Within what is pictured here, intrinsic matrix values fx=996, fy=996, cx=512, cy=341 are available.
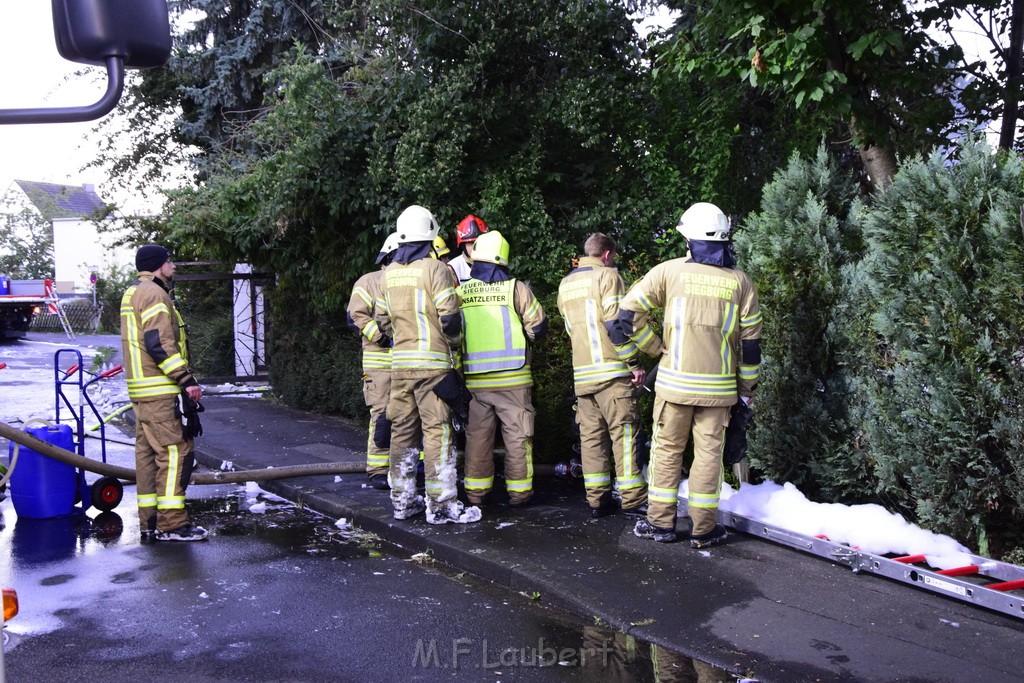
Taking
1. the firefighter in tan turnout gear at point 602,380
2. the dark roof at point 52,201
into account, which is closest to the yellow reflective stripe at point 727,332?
the firefighter in tan turnout gear at point 602,380

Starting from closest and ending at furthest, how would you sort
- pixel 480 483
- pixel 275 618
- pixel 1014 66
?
1. pixel 275 618
2. pixel 480 483
3. pixel 1014 66

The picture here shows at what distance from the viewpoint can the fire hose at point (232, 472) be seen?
7.19 meters

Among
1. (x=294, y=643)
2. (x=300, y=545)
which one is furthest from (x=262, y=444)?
(x=294, y=643)

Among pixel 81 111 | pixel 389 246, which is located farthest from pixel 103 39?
pixel 389 246

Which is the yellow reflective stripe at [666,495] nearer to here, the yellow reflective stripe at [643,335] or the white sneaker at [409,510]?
the yellow reflective stripe at [643,335]

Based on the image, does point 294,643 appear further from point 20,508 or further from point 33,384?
point 33,384

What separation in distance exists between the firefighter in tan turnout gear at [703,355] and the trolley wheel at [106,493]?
4.35 m

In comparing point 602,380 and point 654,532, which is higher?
point 602,380

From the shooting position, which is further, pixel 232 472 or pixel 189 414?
pixel 232 472

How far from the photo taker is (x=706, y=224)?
602cm

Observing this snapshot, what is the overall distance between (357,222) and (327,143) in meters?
1.21

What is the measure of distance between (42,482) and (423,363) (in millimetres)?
3123

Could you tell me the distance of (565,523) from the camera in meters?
6.88

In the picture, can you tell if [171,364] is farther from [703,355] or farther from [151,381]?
[703,355]
